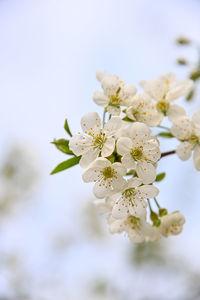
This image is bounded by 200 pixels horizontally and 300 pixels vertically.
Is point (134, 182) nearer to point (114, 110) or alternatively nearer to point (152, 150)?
point (152, 150)

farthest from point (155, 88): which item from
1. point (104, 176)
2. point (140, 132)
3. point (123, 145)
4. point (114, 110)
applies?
point (104, 176)

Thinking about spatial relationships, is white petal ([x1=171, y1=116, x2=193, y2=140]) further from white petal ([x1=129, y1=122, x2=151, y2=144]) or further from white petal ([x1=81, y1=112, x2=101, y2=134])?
white petal ([x1=81, y1=112, x2=101, y2=134])

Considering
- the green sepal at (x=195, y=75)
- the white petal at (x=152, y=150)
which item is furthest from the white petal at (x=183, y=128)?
the green sepal at (x=195, y=75)

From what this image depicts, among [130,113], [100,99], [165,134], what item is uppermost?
[100,99]

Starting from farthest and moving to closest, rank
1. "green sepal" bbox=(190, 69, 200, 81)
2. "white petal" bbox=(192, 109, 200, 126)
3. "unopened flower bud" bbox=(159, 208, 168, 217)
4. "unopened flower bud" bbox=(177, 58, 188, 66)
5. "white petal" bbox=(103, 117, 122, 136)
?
"unopened flower bud" bbox=(177, 58, 188, 66), "green sepal" bbox=(190, 69, 200, 81), "unopened flower bud" bbox=(159, 208, 168, 217), "white petal" bbox=(192, 109, 200, 126), "white petal" bbox=(103, 117, 122, 136)

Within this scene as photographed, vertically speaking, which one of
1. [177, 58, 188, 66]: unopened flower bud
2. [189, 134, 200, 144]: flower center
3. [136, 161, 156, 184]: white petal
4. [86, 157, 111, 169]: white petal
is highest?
[177, 58, 188, 66]: unopened flower bud

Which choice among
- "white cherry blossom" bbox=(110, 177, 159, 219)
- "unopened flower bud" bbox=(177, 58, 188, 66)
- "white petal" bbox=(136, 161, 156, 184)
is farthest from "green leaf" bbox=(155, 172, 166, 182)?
"unopened flower bud" bbox=(177, 58, 188, 66)

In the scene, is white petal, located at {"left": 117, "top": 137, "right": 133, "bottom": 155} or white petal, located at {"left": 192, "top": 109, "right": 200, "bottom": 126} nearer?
white petal, located at {"left": 117, "top": 137, "right": 133, "bottom": 155}
